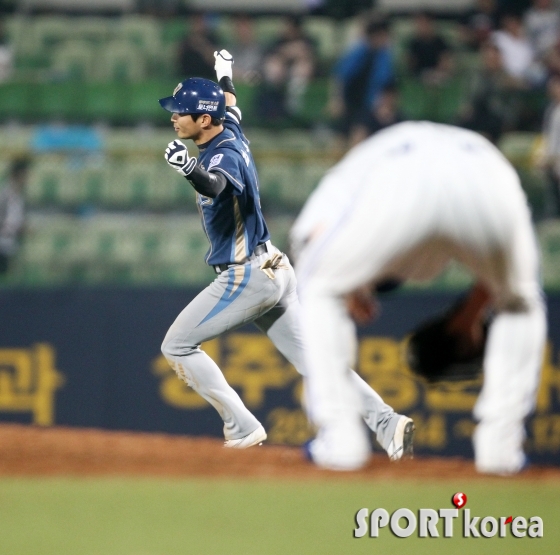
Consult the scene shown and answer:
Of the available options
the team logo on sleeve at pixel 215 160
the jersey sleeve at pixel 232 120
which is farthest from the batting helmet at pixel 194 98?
the jersey sleeve at pixel 232 120

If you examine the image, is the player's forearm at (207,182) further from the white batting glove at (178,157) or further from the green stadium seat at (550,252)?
the green stadium seat at (550,252)

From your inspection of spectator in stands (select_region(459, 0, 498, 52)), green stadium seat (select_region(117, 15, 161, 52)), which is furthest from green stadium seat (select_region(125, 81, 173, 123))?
spectator in stands (select_region(459, 0, 498, 52))

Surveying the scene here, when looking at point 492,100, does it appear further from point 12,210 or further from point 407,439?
point 407,439

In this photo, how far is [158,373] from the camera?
866 cm

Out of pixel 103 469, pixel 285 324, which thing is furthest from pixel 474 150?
pixel 103 469

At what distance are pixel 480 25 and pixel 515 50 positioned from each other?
0.87 meters

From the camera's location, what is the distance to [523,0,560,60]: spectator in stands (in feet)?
33.3

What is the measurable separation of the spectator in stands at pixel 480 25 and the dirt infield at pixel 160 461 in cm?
541

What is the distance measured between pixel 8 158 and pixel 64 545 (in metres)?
5.05

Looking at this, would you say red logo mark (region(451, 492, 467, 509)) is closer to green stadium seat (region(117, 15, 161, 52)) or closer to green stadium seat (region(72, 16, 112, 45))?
green stadium seat (region(117, 15, 161, 52))

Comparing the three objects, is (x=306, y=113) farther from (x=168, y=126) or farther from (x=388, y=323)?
(x=388, y=323)

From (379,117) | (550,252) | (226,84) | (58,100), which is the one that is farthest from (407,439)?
(58,100)

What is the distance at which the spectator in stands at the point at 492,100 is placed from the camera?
8859 mm

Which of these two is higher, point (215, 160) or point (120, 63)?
point (120, 63)
